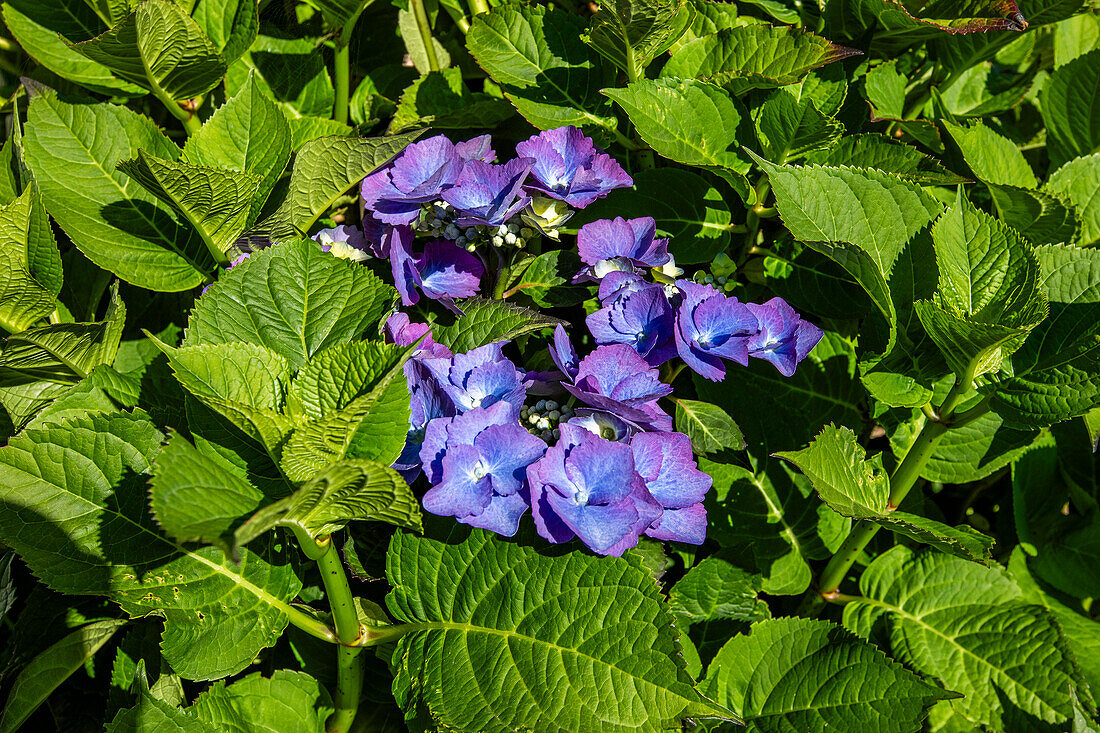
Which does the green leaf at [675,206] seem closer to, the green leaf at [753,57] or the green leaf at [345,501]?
the green leaf at [753,57]

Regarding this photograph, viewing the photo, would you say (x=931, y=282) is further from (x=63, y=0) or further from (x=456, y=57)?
(x=63, y=0)

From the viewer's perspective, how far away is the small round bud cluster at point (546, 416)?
3.92ft

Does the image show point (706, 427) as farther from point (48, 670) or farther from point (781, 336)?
point (48, 670)

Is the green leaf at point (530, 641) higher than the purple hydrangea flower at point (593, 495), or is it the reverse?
the purple hydrangea flower at point (593, 495)

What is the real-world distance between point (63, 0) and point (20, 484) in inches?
42.4

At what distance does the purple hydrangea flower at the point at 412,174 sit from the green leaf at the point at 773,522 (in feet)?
2.31

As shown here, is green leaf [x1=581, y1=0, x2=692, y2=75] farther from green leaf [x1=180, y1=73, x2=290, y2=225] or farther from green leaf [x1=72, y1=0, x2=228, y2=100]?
green leaf [x1=72, y1=0, x2=228, y2=100]

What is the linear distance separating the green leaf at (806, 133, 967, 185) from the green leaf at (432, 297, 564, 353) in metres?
0.65

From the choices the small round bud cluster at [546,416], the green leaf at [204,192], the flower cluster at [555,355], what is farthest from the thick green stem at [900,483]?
the green leaf at [204,192]

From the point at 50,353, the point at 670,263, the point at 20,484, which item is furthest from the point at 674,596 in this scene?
the point at 50,353

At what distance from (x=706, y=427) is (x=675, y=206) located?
1.50 ft

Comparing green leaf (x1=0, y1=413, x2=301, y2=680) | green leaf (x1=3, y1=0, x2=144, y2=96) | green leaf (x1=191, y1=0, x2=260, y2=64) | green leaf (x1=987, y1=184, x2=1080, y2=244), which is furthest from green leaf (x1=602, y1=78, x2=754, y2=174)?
green leaf (x1=3, y1=0, x2=144, y2=96)

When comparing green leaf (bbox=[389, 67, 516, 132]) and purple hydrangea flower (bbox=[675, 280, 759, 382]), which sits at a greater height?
green leaf (bbox=[389, 67, 516, 132])

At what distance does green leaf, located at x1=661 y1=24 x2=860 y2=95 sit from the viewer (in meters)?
1.45
